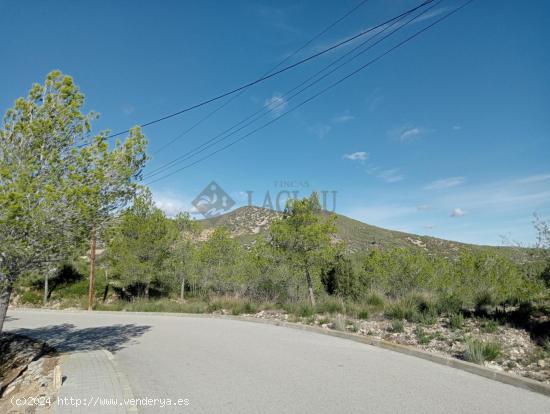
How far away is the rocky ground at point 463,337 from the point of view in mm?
7121

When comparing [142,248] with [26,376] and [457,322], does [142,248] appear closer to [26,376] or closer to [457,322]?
[26,376]

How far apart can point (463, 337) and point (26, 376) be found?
10.3 metres

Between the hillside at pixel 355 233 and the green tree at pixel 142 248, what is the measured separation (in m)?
41.1

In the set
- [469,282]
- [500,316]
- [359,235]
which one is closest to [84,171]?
[500,316]

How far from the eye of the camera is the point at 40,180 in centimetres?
716

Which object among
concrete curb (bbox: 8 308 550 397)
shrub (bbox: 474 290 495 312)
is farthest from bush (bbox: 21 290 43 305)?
shrub (bbox: 474 290 495 312)

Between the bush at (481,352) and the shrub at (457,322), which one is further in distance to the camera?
the shrub at (457,322)

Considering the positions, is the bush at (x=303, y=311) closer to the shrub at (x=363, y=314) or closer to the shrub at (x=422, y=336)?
the shrub at (x=363, y=314)

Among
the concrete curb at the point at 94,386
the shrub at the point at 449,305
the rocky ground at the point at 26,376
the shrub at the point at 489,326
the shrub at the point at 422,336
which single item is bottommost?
the rocky ground at the point at 26,376

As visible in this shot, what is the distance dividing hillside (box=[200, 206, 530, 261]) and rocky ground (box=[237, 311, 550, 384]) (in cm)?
5864

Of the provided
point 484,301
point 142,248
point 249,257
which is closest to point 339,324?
point 484,301

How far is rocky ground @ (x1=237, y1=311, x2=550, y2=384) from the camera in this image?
712cm

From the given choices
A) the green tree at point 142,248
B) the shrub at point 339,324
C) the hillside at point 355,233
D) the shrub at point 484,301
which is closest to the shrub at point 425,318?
the shrub at point 484,301

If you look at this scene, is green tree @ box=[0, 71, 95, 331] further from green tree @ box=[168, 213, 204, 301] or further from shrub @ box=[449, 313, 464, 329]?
green tree @ box=[168, 213, 204, 301]
